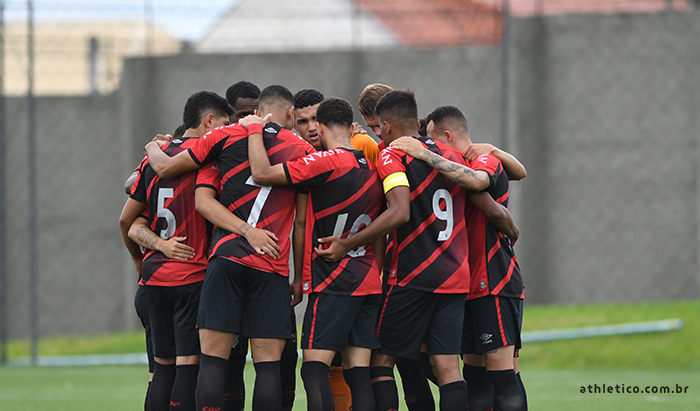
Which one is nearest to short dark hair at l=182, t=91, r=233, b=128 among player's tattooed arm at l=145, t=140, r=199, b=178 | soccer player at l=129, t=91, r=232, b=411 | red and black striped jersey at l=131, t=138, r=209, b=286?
soccer player at l=129, t=91, r=232, b=411

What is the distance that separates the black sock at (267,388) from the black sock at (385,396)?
0.61 metres

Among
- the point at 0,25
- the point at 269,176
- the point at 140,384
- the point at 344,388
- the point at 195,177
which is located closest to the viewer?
the point at 269,176

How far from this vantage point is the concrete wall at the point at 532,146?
11031 millimetres

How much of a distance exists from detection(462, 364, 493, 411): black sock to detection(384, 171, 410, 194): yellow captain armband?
4.61 feet

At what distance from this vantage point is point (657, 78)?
36.4 ft

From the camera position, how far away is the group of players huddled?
4.31 meters

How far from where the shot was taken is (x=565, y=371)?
30.4 feet

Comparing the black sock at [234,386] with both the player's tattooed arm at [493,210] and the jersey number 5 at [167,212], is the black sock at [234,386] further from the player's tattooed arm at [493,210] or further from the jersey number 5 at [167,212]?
the player's tattooed arm at [493,210]

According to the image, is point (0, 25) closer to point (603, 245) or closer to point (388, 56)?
point (388, 56)

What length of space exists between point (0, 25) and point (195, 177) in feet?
24.5

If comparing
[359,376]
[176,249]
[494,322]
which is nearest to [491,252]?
[494,322]

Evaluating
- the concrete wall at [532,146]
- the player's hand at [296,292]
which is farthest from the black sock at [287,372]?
the concrete wall at [532,146]

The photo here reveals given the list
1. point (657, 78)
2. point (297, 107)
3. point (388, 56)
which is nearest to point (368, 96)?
point (297, 107)

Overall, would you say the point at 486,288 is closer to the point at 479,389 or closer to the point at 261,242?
the point at 479,389
